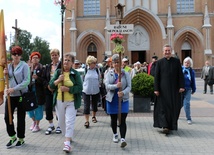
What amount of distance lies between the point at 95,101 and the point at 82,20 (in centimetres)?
2849

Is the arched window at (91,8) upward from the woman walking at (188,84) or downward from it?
upward

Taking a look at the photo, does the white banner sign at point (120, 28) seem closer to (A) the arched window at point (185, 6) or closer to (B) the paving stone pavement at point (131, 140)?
(B) the paving stone pavement at point (131, 140)

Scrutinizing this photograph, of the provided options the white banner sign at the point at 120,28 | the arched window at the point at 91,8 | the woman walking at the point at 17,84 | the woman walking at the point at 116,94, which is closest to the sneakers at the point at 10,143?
the woman walking at the point at 17,84

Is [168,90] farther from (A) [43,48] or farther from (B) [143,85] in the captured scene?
(A) [43,48]

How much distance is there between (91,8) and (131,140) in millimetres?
31739

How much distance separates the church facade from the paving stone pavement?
86.0ft

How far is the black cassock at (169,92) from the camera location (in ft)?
24.1

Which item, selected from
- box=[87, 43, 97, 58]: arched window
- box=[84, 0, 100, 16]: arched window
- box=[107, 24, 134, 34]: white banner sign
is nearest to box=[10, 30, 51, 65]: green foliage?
box=[87, 43, 97, 58]: arched window

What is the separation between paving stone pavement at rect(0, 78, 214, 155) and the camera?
5.77 meters

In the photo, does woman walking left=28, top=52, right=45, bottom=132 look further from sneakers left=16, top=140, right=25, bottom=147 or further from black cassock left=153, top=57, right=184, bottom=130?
black cassock left=153, top=57, right=184, bottom=130

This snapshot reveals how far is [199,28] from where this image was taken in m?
35.1

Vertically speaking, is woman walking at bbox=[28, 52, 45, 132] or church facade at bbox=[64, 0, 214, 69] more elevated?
church facade at bbox=[64, 0, 214, 69]

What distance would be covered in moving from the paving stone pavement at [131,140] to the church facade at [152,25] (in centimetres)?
2621

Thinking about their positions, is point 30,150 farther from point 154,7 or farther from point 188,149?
point 154,7
